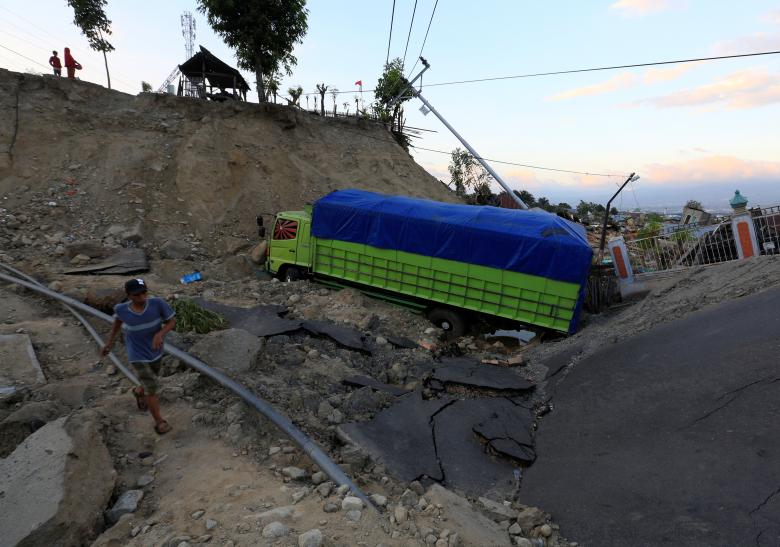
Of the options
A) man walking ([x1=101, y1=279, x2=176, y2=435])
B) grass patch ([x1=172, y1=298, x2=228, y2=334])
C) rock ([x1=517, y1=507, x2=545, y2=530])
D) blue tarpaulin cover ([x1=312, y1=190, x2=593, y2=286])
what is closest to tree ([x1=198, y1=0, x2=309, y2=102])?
blue tarpaulin cover ([x1=312, y1=190, x2=593, y2=286])

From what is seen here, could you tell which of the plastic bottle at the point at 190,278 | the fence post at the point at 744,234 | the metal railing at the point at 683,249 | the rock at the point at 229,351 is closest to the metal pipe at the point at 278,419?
the rock at the point at 229,351

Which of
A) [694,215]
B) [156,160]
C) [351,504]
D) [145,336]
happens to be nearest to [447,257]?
[145,336]

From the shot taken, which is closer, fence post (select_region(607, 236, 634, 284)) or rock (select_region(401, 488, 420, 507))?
rock (select_region(401, 488, 420, 507))

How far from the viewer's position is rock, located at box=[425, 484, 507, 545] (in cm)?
307

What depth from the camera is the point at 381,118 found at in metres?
22.7

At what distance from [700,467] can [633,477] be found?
1.81 feet

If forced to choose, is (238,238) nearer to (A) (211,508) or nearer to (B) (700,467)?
(A) (211,508)

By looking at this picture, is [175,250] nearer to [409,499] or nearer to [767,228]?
[409,499]

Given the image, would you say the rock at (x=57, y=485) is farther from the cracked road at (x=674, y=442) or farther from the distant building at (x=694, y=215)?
the distant building at (x=694, y=215)

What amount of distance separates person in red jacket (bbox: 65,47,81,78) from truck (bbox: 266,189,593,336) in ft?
35.9

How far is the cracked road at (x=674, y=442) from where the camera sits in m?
3.31

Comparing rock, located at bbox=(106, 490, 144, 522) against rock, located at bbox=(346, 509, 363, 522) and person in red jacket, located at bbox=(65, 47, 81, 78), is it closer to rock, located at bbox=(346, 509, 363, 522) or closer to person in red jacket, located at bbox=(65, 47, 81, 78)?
rock, located at bbox=(346, 509, 363, 522)

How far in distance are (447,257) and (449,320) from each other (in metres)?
1.31

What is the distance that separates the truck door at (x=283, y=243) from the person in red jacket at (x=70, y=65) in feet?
35.0
